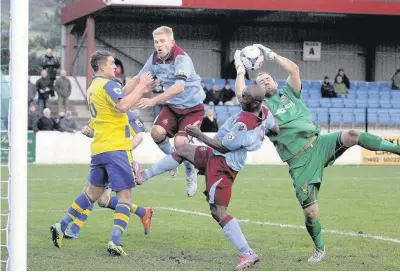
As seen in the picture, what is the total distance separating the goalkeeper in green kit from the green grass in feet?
1.82

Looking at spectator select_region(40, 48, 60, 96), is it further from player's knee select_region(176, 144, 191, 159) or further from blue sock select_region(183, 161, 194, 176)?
player's knee select_region(176, 144, 191, 159)

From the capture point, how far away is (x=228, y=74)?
3941cm

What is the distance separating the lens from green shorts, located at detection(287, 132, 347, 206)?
9.45m

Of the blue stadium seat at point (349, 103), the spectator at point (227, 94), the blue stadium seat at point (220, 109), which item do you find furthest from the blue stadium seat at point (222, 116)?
the blue stadium seat at point (349, 103)

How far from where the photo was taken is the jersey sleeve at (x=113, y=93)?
31.0 ft

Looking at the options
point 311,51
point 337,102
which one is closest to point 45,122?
point 337,102

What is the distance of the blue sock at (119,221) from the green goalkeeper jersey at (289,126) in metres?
1.64

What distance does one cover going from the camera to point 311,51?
41562 mm

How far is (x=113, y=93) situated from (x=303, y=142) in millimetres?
1958

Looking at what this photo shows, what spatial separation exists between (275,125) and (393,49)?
3424 centimetres

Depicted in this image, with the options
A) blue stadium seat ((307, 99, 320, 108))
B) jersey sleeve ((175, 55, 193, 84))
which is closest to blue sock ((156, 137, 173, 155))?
jersey sleeve ((175, 55, 193, 84))

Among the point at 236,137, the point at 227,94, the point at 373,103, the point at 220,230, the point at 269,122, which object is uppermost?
the point at 269,122

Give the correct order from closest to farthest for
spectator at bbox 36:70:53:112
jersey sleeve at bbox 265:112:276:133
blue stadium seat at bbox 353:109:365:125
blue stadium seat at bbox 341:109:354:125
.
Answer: jersey sleeve at bbox 265:112:276:133 < spectator at bbox 36:70:53:112 < blue stadium seat at bbox 341:109:354:125 < blue stadium seat at bbox 353:109:365:125

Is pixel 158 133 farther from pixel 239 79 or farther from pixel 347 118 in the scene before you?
pixel 347 118
